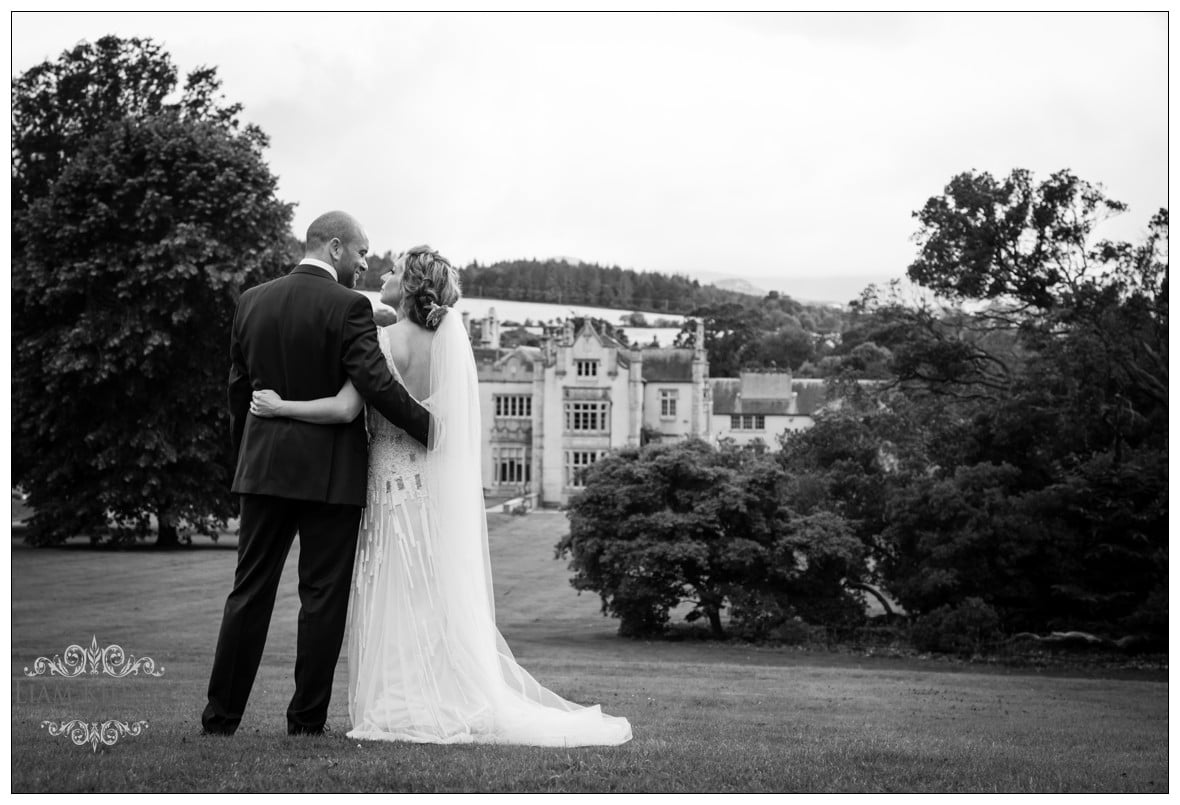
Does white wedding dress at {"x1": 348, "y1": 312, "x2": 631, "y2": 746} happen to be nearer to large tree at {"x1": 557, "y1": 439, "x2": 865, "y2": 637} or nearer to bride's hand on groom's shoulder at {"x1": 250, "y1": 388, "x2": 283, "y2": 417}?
bride's hand on groom's shoulder at {"x1": 250, "y1": 388, "x2": 283, "y2": 417}

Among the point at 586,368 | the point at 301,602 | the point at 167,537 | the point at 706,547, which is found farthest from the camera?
the point at 586,368

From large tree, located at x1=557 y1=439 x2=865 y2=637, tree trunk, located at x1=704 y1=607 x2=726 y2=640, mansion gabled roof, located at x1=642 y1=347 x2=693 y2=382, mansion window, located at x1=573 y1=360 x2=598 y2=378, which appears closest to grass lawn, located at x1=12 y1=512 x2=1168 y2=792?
tree trunk, located at x1=704 y1=607 x2=726 y2=640

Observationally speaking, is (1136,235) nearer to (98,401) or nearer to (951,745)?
(951,745)

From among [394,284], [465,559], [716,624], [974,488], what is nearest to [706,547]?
[716,624]

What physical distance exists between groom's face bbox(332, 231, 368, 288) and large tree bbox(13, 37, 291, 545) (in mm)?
25887

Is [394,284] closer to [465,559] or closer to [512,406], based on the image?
[465,559]

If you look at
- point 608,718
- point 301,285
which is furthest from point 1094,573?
point 301,285

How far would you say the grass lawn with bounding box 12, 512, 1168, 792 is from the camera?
203 inches

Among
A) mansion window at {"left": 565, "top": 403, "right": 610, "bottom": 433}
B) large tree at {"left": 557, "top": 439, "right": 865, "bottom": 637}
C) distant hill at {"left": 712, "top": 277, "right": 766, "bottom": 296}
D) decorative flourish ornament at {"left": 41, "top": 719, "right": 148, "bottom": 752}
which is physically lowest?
large tree at {"left": 557, "top": 439, "right": 865, "bottom": 637}

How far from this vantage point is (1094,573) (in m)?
23.5

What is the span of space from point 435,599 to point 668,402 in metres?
65.2

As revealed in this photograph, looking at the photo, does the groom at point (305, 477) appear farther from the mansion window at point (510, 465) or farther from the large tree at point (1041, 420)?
the mansion window at point (510, 465)

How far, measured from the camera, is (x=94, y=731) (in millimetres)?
5875

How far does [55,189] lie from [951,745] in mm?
29593
